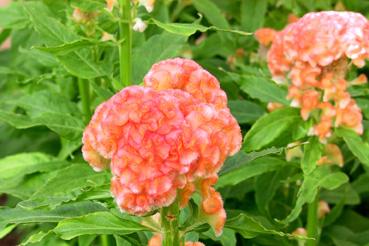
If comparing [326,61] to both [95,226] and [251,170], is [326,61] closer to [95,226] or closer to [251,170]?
[251,170]

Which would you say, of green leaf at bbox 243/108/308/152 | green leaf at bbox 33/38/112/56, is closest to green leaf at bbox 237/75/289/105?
green leaf at bbox 243/108/308/152

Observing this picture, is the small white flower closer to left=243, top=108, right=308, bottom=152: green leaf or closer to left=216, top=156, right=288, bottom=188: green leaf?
left=243, top=108, right=308, bottom=152: green leaf

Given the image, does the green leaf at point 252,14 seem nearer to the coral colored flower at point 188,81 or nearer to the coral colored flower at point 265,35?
the coral colored flower at point 265,35

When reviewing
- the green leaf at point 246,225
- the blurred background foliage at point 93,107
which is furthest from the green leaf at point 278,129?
the green leaf at point 246,225

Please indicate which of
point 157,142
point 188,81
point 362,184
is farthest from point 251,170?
point 157,142

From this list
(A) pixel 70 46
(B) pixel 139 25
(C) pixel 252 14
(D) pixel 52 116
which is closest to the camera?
(A) pixel 70 46

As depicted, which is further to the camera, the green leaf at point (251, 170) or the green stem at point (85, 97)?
the green stem at point (85, 97)
